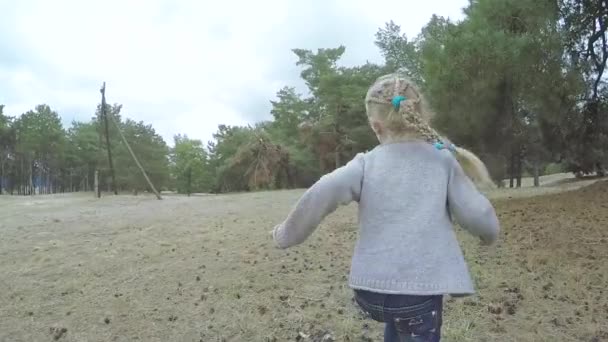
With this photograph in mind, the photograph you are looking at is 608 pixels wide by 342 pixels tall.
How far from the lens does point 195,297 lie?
4.22m

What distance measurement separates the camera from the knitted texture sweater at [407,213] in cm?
181

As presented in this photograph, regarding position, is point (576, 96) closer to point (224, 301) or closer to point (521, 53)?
point (521, 53)

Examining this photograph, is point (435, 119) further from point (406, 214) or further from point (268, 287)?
point (406, 214)

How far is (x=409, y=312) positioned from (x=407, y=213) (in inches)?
13.8

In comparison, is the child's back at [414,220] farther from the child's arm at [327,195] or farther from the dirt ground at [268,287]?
the dirt ground at [268,287]

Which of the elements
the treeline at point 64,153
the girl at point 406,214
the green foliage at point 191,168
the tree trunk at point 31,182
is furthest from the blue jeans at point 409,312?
the tree trunk at point 31,182

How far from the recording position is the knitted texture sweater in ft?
5.94

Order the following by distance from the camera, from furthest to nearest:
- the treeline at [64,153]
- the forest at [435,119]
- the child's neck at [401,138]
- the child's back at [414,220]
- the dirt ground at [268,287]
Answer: the treeline at [64,153] → the forest at [435,119] → the dirt ground at [268,287] → the child's neck at [401,138] → the child's back at [414,220]

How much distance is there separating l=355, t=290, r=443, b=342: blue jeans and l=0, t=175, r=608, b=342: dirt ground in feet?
4.79

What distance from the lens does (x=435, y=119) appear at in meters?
8.70

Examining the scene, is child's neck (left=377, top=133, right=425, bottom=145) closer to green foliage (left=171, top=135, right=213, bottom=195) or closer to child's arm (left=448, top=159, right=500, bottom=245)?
child's arm (left=448, top=159, right=500, bottom=245)

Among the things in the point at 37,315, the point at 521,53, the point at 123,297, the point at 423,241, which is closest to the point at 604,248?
the point at 521,53

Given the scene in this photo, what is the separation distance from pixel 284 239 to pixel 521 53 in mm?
6175

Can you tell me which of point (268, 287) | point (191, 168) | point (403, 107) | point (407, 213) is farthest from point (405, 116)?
point (191, 168)
